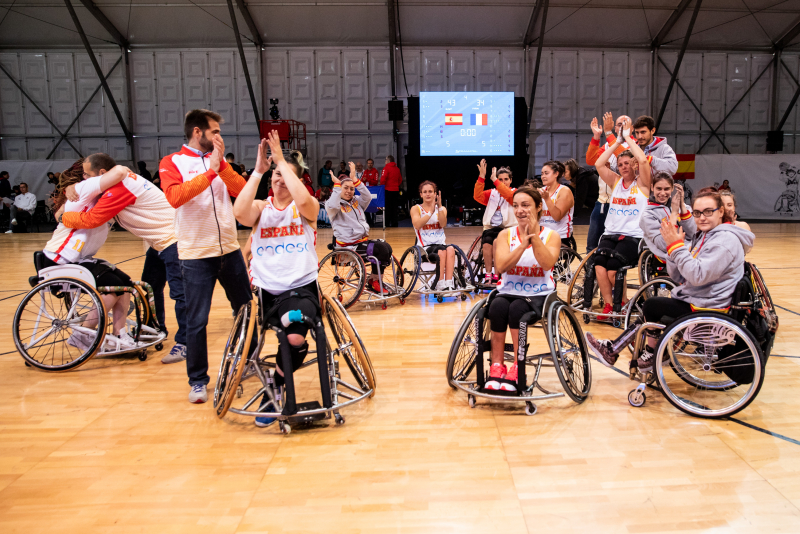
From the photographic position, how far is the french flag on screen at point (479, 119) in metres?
13.1

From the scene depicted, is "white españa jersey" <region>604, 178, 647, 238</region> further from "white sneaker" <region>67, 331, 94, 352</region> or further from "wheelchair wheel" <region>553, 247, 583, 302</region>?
"white sneaker" <region>67, 331, 94, 352</region>

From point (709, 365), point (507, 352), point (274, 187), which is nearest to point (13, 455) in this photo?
point (274, 187)

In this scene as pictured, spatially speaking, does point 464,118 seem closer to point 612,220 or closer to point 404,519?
point 612,220

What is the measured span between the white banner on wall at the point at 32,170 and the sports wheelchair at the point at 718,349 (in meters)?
14.0

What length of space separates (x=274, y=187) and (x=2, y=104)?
15.2m

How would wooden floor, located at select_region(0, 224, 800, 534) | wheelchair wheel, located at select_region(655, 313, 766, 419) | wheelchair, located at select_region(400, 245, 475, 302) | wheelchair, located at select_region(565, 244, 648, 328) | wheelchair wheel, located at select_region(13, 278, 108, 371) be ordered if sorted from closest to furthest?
wooden floor, located at select_region(0, 224, 800, 534), wheelchair wheel, located at select_region(655, 313, 766, 419), wheelchair wheel, located at select_region(13, 278, 108, 371), wheelchair, located at select_region(565, 244, 648, 328), wheelchair, located at select_region(400, 245, 475, 302)

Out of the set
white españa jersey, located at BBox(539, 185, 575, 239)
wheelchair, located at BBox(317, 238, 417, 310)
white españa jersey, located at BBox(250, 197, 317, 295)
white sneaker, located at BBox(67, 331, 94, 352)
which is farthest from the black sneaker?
white sneaker, located at BBox(67, 331, 94, 352)

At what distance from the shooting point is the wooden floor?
6.59 feet

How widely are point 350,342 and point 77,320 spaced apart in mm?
1973

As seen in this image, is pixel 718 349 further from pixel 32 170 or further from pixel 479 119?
pixel 32 170

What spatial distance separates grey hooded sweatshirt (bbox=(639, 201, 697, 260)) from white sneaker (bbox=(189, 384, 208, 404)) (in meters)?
2.77

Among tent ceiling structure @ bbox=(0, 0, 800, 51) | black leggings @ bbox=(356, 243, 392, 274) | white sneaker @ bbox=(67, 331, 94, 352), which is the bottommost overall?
white sneaker @ bbox=(67, 331, 94, 352)

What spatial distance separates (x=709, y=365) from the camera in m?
2.78

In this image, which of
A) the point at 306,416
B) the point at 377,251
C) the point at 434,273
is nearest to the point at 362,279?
the point at 377,251
